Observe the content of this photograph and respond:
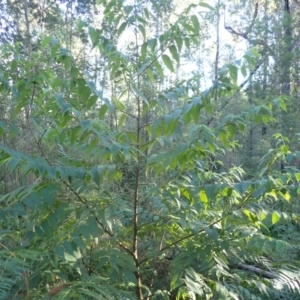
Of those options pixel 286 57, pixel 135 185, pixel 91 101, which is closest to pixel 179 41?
pixel 91 101

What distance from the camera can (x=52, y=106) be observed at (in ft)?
7.63

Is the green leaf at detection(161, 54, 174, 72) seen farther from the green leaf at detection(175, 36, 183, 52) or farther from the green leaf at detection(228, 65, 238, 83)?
the green leaf at detection(228, 65, 238, 83)

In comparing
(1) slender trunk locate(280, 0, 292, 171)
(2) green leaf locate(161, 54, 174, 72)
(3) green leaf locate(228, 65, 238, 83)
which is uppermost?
(1) slender trunk locate(280, 0, 292, 171)

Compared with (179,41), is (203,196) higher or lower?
lower

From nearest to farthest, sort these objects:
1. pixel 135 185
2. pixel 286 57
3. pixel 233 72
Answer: pixel 233 72 → pixel 135 185 → pixel 286 57

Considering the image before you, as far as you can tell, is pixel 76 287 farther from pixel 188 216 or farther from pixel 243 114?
pixel 243 114

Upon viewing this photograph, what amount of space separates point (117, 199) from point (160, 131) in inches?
17.3

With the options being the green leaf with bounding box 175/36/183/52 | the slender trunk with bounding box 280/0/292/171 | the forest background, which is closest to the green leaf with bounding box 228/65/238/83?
the forest background

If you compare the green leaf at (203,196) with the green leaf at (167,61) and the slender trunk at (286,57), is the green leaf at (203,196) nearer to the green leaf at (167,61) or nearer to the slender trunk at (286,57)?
the green leaf at (167,61)

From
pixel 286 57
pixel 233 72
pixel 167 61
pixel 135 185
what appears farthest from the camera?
pixel 286 57

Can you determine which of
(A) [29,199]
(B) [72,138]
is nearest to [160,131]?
(B) [72,138]

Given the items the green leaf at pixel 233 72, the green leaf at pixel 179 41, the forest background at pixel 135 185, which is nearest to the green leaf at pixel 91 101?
the forest background at pixel 135 185

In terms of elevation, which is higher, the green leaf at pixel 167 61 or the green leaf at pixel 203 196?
the green leaf at pixel 167 61

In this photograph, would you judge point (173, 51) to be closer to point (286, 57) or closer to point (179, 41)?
Result: point (179, 41)
